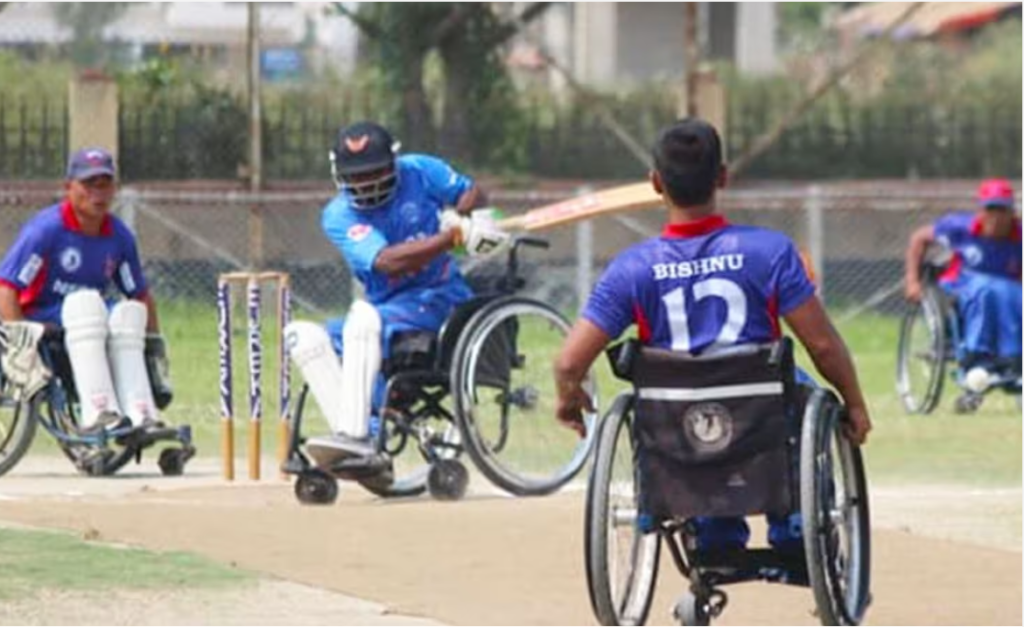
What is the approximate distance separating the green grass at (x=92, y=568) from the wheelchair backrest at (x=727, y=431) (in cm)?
199

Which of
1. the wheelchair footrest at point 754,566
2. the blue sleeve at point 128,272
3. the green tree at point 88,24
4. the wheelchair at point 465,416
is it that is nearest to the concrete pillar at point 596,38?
the green tree at point 88,24

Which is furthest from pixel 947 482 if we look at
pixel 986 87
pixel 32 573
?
pixel 986 87

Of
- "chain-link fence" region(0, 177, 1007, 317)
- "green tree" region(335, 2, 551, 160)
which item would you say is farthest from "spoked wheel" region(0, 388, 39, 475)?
"green tree" region(335, 2, 551, 160)

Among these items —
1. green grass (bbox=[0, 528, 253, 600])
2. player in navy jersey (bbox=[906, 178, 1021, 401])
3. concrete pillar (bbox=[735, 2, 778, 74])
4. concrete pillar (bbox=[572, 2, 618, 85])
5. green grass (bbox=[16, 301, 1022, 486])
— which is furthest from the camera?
concrete pillar (bbox=[735, 2, 778, 74])

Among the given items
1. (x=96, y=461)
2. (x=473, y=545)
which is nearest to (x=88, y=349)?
(x=96, y=461)

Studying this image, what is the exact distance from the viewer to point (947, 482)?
567 inches

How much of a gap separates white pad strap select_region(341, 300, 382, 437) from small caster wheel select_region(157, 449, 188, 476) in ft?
5.88

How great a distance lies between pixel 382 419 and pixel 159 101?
1248 centimetres

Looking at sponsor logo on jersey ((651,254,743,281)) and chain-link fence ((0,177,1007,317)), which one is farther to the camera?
chain-link fence ((0,177,1007,317))

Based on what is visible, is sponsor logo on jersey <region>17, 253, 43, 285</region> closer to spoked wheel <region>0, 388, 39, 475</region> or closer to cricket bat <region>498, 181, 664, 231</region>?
spoked wheel <region>0, 388, 39, 475</region>

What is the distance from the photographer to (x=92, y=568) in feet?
33.8

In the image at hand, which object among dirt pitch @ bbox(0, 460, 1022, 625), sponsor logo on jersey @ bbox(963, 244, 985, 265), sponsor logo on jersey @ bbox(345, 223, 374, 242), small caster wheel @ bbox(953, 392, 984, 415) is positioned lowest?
small caster wheel @ bbox(953, 392, 984, 415)

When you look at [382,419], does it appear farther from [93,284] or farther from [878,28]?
[878,28]

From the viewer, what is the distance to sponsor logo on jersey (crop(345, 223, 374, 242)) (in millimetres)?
12820
